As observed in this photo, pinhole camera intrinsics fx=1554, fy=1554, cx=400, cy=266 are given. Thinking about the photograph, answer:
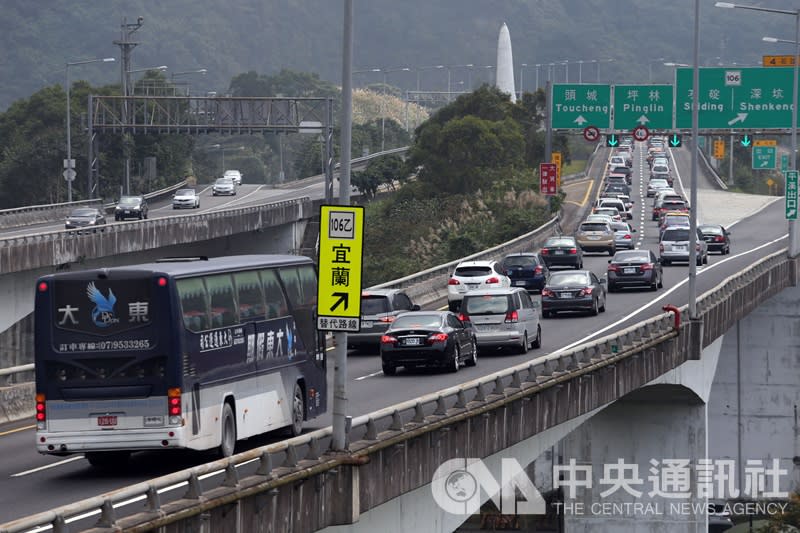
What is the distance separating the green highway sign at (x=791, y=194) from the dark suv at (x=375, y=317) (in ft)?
81.8

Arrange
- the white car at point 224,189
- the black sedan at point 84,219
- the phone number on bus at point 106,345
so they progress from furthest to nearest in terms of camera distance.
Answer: the white car at point 224,189
the black sedan at point 84,219
the phone number on bus at point 106,345

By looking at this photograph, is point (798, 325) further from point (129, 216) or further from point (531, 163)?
point (531, 163)

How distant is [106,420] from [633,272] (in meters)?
35.3

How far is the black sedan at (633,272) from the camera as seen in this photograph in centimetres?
5256

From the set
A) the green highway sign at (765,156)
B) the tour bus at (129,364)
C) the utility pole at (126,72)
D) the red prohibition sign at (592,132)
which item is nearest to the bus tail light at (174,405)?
the tour bus at (129,364)

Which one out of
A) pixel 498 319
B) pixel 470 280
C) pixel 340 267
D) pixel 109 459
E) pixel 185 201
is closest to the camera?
pixel 340 267

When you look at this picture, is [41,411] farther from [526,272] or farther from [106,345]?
[526,272]

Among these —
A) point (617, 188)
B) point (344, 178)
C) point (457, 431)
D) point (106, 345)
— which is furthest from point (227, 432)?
point (617, 188)

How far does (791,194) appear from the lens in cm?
5909

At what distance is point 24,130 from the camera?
113 meters

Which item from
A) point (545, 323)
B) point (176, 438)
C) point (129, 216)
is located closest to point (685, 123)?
point (129, 216)

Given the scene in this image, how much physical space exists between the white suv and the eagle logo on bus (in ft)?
95.3

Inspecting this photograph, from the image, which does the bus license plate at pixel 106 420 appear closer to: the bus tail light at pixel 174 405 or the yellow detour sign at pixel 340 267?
the bus tail light at pixel 174 405

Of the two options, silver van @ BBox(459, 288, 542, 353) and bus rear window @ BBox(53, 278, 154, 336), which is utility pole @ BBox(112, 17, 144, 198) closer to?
silver van @ BBox(459, 288, 542, 353)
